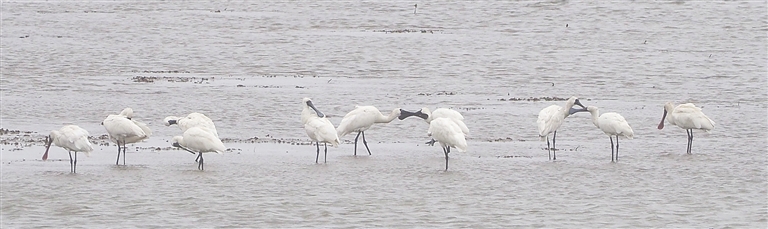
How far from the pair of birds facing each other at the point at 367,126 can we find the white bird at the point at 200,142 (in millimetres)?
1107

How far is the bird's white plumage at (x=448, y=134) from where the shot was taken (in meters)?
13.2

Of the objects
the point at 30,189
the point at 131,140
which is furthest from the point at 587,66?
the point at 30,189

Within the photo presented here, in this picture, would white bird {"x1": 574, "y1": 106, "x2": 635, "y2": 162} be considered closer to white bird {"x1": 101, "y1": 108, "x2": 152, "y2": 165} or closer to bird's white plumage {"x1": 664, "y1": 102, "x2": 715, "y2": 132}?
bird's white plumage {"x1": 664, "y1": 102, "x2": 715, "y2": 132}

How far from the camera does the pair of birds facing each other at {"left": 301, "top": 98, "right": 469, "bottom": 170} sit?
13.3 metres

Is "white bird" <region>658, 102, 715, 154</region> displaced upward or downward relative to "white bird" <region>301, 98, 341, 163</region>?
upward

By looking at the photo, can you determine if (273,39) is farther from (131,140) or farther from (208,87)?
(131,140)

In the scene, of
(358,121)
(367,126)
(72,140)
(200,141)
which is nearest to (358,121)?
Answer: (358,121)

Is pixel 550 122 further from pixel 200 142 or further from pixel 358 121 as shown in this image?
pixel 200 142

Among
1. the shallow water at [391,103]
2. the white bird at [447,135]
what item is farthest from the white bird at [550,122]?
the white bird at [447,135]

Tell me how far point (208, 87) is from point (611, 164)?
26.1 ft

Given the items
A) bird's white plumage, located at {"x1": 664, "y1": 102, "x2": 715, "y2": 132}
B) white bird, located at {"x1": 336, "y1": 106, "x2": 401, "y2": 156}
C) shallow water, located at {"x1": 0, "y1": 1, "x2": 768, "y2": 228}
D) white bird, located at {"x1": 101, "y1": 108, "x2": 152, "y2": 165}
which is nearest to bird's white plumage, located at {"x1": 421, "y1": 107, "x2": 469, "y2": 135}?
shallow water, located at {"x1": 0, "y1": 1, "x2": 768, "y2": 228}

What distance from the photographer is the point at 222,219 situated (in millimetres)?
10477

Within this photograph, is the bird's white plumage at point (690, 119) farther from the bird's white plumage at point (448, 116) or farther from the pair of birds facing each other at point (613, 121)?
the bird's white plumage at point (448, 116)

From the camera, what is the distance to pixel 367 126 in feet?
48.1
